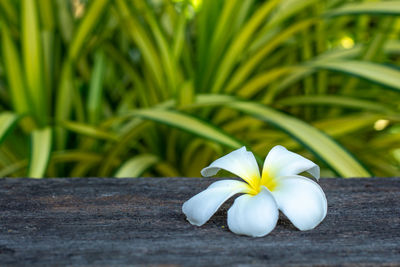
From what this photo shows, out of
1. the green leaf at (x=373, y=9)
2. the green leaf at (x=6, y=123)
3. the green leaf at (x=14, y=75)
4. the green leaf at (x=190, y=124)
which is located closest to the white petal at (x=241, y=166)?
the green leaf at (x=190, y=124)

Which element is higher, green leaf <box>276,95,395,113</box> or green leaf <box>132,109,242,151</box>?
green leaf <box>276,95,395,113</box>

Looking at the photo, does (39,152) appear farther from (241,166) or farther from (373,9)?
(373,9)

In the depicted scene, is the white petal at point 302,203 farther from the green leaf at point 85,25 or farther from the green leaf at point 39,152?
the green leaf at point 85,25

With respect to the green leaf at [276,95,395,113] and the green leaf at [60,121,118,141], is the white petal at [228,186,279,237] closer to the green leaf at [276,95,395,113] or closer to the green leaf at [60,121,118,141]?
the green leaf at [60,121,118,141]

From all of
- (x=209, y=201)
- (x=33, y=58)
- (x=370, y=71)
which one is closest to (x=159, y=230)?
(x=209, y=201)

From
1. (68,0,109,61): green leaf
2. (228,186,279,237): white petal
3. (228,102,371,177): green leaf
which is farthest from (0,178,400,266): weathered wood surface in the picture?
(68,0,109,61): green leaf

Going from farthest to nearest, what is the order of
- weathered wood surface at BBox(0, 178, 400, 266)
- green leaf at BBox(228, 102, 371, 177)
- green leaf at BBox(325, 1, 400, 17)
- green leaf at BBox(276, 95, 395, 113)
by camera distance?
green leaf at BBox(276, 95, 395, 113), green leaf at BBox(325, 1, 400, 17), green leaf at BBox(228, 102, 371, 177), weathered wood surface at BBox(0, 178, 400, 266)

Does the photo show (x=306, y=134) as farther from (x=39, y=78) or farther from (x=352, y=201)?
(x=39, y=78)
